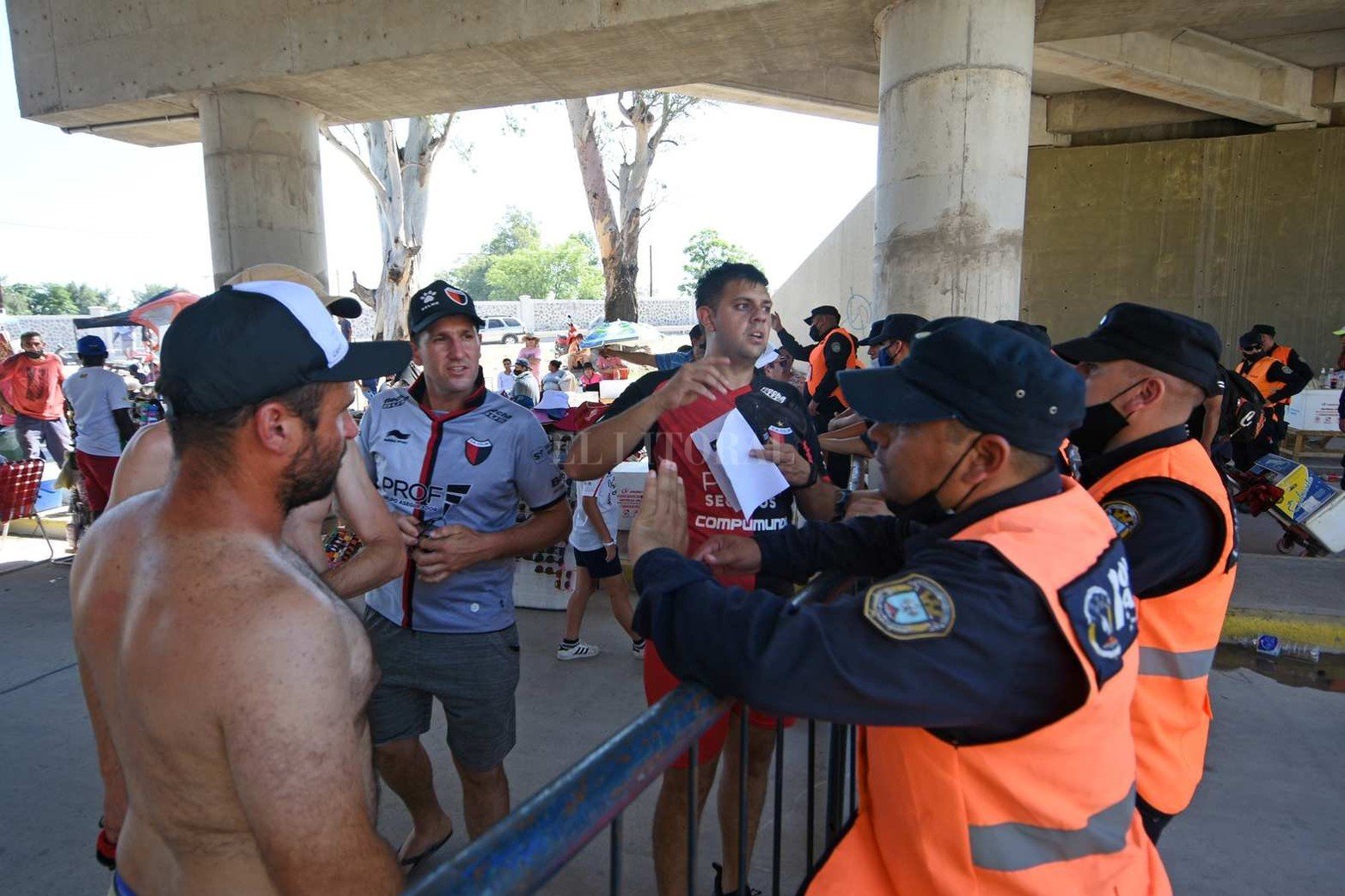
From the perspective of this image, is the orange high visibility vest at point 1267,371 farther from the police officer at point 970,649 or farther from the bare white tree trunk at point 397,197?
the bare white tree trunk at point 397,197

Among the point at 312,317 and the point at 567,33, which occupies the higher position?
the point at 567,33

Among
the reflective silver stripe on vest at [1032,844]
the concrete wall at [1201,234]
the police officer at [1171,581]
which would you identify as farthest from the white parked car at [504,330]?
the reflective silver stripe on vest at [1032,844]

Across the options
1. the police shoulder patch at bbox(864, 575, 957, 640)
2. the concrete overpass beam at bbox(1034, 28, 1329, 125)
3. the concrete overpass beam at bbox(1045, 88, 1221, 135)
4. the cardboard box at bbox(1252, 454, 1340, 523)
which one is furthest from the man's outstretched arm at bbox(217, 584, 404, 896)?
the concrete overpass beam at bbox(1045, 88, 1221, 135)

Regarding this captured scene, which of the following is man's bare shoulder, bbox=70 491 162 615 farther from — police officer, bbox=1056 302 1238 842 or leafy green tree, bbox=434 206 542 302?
leafy green tree, bbox=434 206 542 302

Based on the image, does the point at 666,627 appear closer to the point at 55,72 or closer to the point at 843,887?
the point at 843,887

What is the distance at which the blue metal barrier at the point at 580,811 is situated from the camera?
97 cm

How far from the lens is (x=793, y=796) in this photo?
3.63 metres

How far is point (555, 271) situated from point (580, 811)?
86.2 m

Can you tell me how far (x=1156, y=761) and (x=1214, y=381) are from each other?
3.59ft

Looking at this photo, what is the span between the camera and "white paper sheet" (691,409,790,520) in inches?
108

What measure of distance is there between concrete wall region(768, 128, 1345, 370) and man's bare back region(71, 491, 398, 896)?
16.4m

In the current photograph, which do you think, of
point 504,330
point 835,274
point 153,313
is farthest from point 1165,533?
point 504,330

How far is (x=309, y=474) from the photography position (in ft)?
4.64

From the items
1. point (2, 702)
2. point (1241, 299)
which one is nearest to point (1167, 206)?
point (1241, 299)
